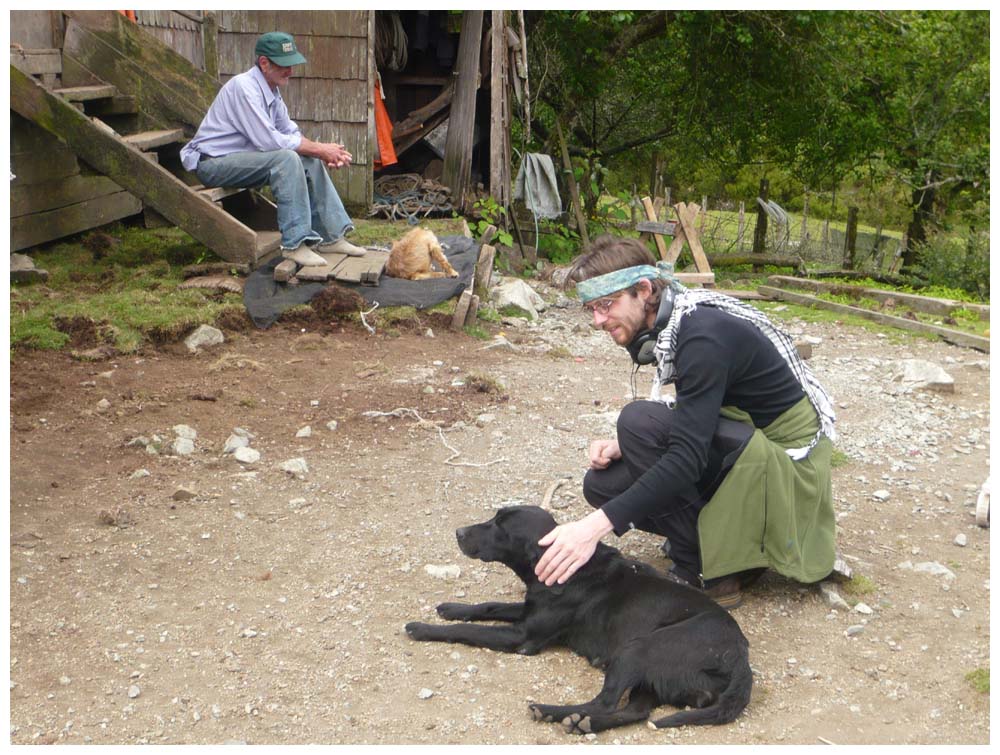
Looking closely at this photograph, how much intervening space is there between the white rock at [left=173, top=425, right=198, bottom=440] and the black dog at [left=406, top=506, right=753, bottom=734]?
89.4 inches

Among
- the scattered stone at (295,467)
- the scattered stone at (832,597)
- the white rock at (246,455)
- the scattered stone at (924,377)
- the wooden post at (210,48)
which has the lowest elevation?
the scattered stone at (832,597)

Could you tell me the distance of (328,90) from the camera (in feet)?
34.4

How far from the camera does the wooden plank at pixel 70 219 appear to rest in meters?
8.41

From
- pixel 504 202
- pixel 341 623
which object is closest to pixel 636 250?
pixel 341 623

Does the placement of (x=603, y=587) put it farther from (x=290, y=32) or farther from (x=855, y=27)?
(x=855, y=27)

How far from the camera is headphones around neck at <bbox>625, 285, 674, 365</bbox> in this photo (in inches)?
137

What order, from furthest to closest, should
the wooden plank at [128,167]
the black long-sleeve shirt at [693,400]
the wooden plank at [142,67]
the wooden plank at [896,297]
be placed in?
the wooden plank at [896,297], the wooden plank at [142,67], the wooden plank at [128,167], the black long-sleeve shirt at [693,400]

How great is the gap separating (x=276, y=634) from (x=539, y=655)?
955mm

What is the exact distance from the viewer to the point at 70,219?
29.7 ft

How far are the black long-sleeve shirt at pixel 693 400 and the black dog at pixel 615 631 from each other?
259mm

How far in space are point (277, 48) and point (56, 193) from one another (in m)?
2.64

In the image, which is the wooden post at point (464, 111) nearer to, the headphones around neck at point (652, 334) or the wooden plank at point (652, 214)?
the wooden plank at point (652, 214)

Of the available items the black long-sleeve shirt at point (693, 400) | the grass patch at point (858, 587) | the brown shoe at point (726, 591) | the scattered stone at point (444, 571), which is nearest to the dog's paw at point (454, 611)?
the scattered stone at point (444, 571)

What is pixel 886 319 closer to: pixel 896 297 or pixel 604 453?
pixel 896 297
